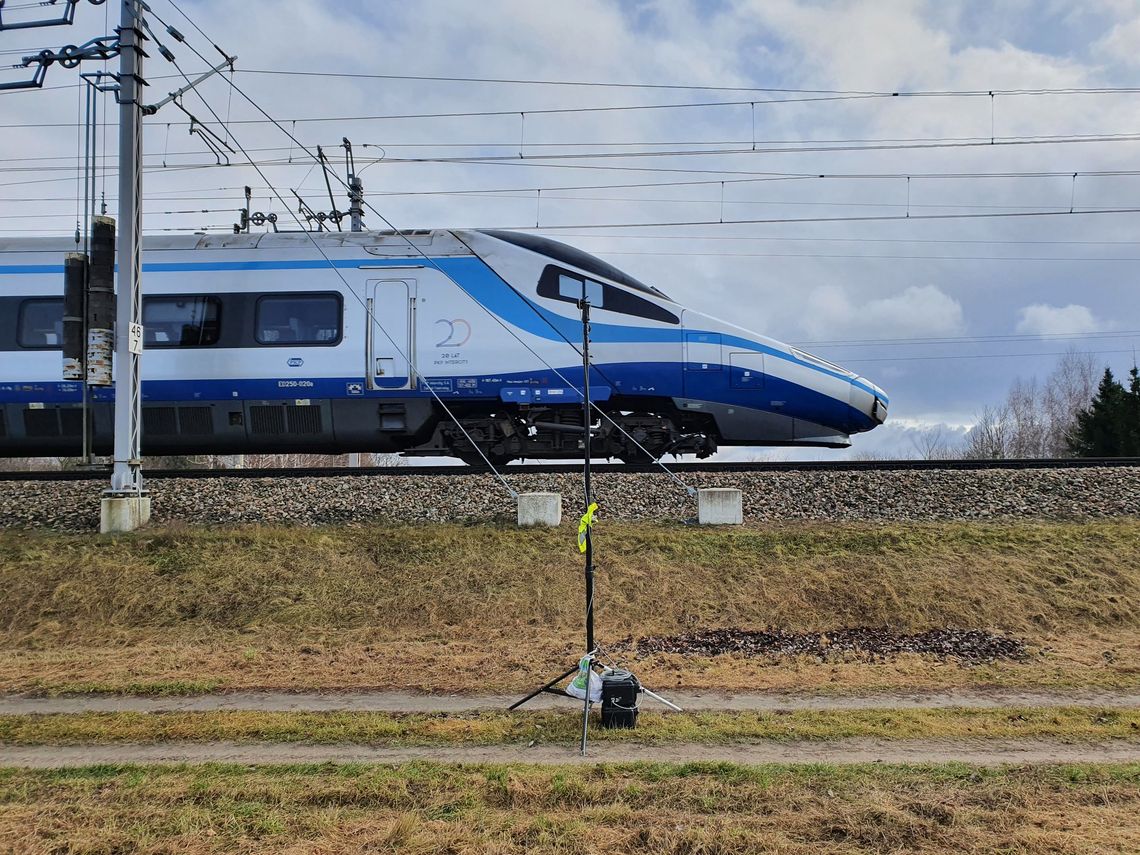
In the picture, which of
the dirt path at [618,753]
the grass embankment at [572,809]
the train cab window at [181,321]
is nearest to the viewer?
→ the grass embankment at [572,809]

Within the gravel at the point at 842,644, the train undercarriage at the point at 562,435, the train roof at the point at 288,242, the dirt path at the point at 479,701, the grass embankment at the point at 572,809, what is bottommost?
the dirt path at the point at 479,701

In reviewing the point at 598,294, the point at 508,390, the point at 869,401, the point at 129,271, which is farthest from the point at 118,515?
the point at 869,401

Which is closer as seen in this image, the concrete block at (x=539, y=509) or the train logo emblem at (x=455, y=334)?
the concrete block at (x=539, y=509)

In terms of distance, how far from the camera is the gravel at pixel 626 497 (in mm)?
12469

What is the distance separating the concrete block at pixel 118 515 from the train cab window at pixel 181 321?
3022 millimetres

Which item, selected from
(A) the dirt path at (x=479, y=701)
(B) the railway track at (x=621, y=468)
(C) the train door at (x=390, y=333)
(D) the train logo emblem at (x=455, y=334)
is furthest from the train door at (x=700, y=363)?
(A) the dirt path at (x=479, y=701)

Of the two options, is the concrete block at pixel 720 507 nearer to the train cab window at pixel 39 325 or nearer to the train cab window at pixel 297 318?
the train cab window at pixel 297 318

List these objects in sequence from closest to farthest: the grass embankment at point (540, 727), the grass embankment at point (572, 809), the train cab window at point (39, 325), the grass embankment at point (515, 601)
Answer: the grass embankment at point (572, 809)
the grass embankment at point (540, 727)
the grass embankment at point (515, 601)
the train cab window at point (39, 325)

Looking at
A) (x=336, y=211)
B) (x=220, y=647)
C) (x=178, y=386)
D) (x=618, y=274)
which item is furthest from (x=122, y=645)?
(x=336, y=211)

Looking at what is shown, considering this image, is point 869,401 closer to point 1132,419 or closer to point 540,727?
point 540,727

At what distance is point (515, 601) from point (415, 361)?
506 centimetres

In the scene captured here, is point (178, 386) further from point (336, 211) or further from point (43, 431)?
point (336, 211)

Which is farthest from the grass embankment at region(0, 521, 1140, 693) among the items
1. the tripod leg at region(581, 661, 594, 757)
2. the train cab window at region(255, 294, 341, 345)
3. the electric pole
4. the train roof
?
the train roof

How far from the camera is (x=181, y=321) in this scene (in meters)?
13.9
